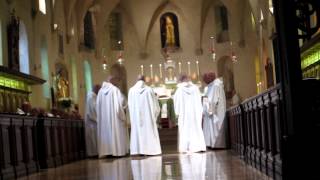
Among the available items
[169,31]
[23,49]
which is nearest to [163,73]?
[169,31]

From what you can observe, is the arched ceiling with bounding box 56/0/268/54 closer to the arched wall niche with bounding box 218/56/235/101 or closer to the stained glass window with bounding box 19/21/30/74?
the arched wall niche with bounding box 218/56/235/101

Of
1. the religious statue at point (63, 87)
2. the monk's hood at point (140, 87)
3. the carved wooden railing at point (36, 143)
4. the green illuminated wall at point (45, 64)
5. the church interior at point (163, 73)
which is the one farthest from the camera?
the religious statue at point (63, 87)

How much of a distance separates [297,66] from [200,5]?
2568 centimetres

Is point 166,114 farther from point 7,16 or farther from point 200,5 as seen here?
point 200,5

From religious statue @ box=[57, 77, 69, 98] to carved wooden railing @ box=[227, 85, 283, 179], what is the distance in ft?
48.6

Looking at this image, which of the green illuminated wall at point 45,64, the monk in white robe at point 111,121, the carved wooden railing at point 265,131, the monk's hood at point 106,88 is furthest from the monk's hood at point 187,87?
the green illuminated wall at point 45,64

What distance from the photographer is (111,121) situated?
44.6ft

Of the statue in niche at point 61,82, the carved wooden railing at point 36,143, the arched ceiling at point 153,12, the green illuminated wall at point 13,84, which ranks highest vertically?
the arched ceiling at point 153,12

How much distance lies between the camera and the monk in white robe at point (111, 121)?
13.5 metres

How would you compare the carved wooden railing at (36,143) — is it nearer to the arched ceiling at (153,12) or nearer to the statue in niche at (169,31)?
the arched ceiling at (153,12)

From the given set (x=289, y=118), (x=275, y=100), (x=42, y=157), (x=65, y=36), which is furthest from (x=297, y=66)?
(x=65, y=36)

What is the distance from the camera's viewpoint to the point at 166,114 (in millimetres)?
21266

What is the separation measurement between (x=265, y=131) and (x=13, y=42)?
39.6 ft

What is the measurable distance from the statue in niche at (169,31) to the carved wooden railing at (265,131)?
21873 millimetres
